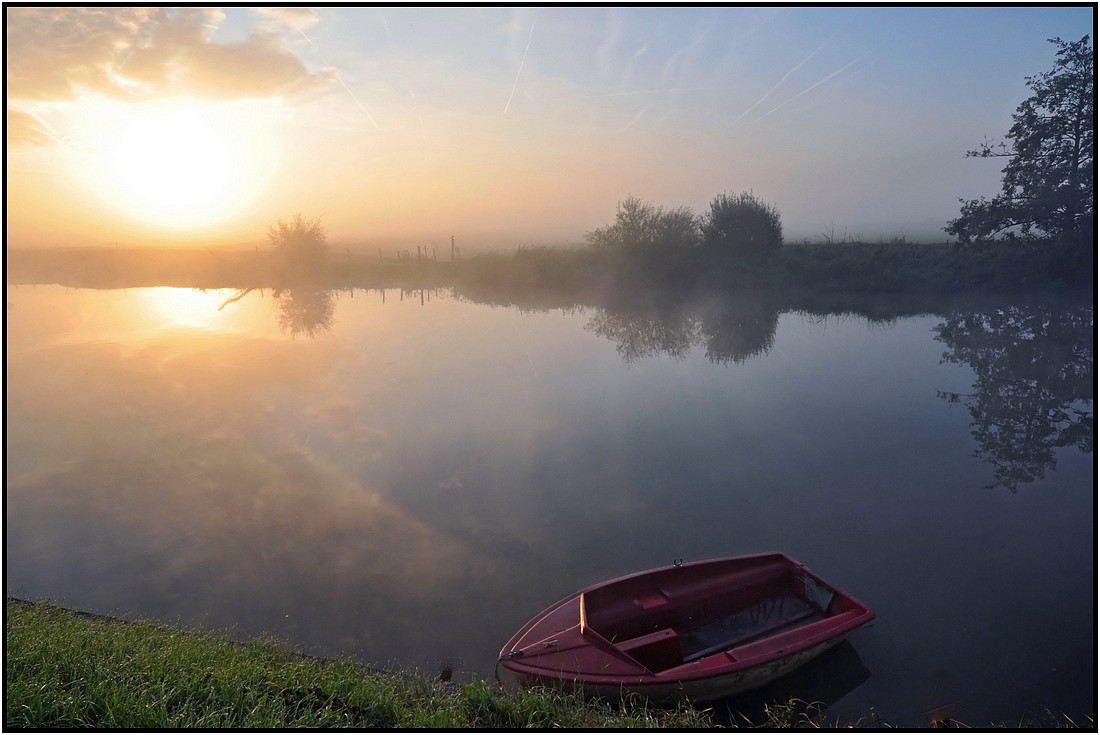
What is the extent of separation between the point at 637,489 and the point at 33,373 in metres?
25.1

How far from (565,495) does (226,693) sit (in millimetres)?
8216

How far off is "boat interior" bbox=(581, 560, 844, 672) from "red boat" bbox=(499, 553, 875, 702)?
0.01 metres

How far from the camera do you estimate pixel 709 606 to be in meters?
8.77

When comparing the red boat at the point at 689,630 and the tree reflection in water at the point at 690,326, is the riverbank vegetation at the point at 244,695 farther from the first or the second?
the tree reflection in water at the point at 690,326

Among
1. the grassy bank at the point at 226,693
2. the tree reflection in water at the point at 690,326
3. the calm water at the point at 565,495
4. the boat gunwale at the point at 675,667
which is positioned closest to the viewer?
the grassy bank at the point at 226,693

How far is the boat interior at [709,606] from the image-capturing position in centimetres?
834

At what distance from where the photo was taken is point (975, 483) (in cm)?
1373

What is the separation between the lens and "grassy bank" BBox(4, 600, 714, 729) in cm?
502

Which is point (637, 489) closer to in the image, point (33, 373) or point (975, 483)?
point (975, 483)

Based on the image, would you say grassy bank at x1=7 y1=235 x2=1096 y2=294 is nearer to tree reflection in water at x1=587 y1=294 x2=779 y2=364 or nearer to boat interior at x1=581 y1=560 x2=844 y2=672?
tree reflection in water at x1=587 y1=294 x2=779 y2=364

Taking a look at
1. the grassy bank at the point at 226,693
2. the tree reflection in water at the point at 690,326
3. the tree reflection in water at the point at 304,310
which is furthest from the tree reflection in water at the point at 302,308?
the grassy bank at the point at 226,693

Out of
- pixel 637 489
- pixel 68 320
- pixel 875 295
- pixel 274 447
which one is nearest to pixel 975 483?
pixel 637 489

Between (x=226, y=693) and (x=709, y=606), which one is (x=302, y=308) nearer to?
(x=709, y=606)

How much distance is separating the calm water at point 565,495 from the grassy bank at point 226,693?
163 centimetres
